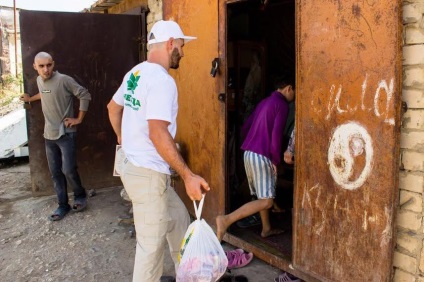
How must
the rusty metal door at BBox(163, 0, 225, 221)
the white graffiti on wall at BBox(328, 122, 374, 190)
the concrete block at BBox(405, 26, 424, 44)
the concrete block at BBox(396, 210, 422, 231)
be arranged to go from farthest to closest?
the rusty metal door at BBox(163, 0, 225, 221) < the white graffiti on wall at BBox(328, 122, 374, 190) < the concrete block at BBox(396, 210, 422, 231) < the concrete block at BBox(405, 26, 424, 44)

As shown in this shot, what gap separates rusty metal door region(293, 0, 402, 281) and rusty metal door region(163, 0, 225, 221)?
114 centimetres

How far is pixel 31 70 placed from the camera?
5.56 metres

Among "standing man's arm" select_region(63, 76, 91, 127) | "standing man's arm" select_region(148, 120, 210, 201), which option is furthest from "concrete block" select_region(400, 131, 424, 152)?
"standing man's arm" select_region(63, 76, 91, 127)

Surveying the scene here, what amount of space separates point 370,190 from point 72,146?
3782mm

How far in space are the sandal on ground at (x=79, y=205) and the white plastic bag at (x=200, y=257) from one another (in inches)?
116

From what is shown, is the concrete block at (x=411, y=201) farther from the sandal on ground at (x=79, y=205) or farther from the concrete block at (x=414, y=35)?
Result: the sandal on ground at (x=79, y=205)

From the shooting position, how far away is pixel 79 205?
209 inches

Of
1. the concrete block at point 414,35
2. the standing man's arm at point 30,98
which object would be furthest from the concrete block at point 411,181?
the standing man's arm at point 30,98

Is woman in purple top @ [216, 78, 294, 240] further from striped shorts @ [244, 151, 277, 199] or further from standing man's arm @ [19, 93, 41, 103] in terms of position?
standing man's arm @ [19, 93, 41, 103]

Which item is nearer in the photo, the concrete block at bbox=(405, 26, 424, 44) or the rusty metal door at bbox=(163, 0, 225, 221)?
the concrete block at bbox=(405, 26, 424, 44)

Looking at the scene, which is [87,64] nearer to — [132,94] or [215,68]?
[215,68]

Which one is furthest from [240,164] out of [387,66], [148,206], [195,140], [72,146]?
[387,66]

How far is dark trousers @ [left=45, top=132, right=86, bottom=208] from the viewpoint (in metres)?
5.15

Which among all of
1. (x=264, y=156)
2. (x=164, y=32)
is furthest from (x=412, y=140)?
(x=164, y=32)
